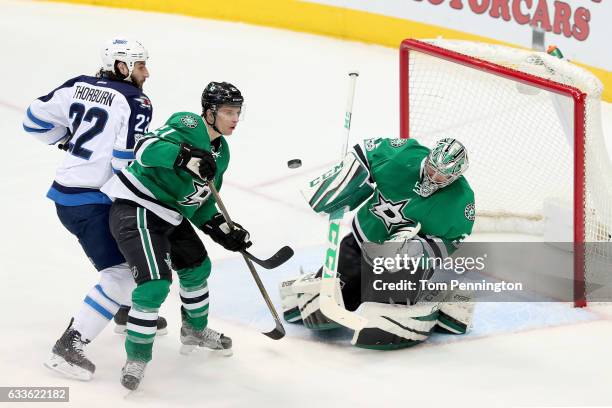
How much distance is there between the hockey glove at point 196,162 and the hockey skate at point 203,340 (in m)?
0.66

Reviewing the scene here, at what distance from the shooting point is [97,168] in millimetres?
3689

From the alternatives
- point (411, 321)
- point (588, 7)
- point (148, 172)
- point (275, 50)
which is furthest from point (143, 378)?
point (275, 50)

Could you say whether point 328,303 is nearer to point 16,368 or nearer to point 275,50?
point 16,368

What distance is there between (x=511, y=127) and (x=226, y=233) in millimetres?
1751

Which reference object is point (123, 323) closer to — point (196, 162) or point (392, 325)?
point (196, 162)

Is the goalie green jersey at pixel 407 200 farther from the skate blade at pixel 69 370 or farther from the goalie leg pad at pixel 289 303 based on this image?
the skate blade at pixel 69 370

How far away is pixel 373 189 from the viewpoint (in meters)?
4.09

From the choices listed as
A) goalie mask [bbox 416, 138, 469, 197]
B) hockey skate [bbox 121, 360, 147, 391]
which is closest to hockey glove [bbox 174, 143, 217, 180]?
hockey skate [bbox 121, 360, 147, 391]

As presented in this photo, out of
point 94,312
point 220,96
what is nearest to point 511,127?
point 220,96

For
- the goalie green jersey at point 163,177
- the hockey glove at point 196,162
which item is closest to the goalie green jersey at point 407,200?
the goalie green jersey at point 163,177

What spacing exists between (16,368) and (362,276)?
1.26m

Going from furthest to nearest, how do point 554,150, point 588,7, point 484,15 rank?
point 484,15 < point 588,7 < point 554,150

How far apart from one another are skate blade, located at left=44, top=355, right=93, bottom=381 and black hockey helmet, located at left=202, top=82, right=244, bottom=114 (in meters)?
0.93

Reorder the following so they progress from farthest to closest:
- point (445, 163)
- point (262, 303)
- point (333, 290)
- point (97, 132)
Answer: point (262, 303) → point (333, 290) → point (445, 163) → point (97, 132)
